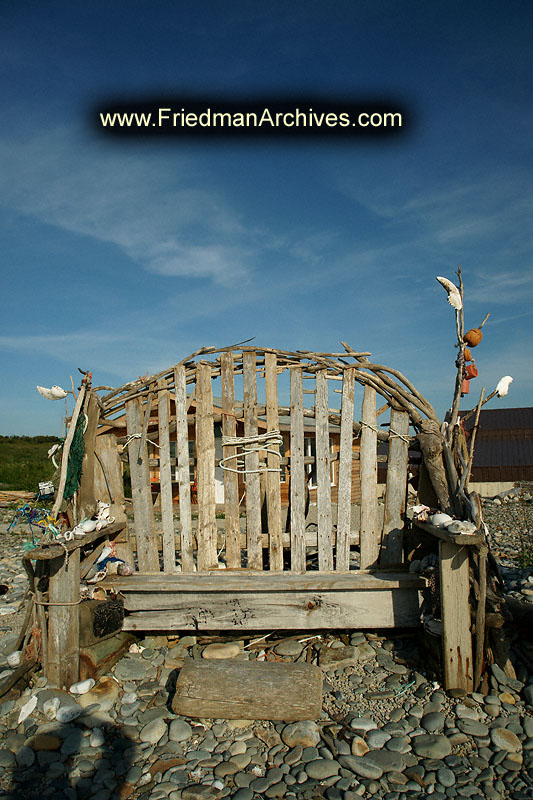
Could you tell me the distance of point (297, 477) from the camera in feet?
18.3

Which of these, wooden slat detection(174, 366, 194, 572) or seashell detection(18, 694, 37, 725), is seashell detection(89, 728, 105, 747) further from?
wooden slat detection(174, 366, 194, 572)

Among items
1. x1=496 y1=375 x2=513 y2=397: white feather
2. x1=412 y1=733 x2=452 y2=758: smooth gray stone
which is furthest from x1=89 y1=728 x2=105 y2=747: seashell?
x1=496 y1=375 x2=513 y2=397: white feather

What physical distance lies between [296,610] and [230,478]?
1.40m

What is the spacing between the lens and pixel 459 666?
429 cm

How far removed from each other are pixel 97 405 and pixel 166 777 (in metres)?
3.36

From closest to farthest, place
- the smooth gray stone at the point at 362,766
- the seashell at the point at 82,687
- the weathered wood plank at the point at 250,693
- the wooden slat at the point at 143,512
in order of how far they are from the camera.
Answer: the smooth gray stone at the point at 362,766 < the weathered wood plank at the point at 250,693 < the seashell at the point at 82,687 < the wooden slat at the point at 143,512

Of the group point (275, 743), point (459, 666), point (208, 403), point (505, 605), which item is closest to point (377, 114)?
point (208, 403)

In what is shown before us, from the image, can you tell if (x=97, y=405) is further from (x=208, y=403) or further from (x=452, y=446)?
(x=452, y=446)

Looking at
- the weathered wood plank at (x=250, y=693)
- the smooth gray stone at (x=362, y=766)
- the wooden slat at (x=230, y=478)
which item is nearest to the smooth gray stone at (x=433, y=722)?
the smooth gray stone at (x=362, y=766)

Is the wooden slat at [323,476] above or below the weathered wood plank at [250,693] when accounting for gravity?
above

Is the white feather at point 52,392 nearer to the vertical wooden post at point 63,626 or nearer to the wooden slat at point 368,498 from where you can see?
the vertical wooden post at point 63,626

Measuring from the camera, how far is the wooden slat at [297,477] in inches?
216

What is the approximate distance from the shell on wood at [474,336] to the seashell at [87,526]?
153 inches

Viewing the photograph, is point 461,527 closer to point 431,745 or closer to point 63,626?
point 431,745
